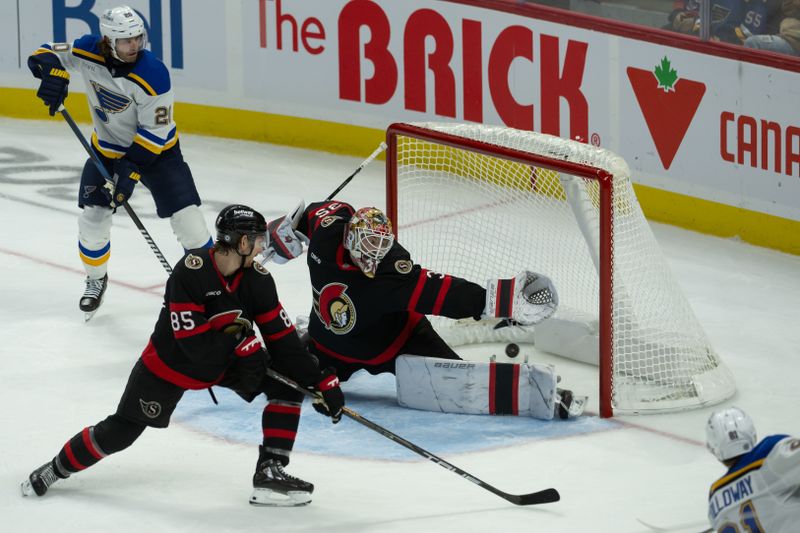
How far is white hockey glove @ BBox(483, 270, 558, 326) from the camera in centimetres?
475

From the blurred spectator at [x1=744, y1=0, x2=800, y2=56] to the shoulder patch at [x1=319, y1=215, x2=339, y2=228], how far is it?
254cm

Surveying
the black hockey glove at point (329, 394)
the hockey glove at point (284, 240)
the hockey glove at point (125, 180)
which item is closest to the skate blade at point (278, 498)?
the black hockey glove at point (329, 394)

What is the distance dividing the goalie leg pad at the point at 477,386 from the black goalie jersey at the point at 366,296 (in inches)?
4.7

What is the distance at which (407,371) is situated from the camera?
500 cm

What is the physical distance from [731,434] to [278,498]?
1445mm

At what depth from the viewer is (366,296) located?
4.85 meters

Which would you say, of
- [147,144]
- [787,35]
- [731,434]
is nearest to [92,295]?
[147,144]

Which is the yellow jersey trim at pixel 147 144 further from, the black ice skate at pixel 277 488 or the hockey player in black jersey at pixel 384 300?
the black ice skate at pixel 277 488

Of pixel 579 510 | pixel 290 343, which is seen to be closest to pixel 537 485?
pixel 579 510

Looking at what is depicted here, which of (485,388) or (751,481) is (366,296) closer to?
(485,388)

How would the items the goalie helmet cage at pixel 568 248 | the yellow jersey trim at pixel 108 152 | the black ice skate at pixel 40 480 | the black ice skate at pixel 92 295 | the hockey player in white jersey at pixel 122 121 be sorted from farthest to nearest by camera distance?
1. the black ice skate at pixel 92 295
2. the yellow jersey trim at pixel 108 152
3. the hockey player in white jersey at pixel 122 121
4. the goalie helmet cage at pixel 568 248
5. the black ice skate at pixel 40 480

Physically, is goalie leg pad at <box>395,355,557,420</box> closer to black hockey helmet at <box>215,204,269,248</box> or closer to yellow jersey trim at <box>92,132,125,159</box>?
black hockey helmet at <box>215,204,269,248</box>

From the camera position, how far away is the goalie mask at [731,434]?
3.34m

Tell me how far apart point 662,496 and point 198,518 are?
1.31 meters
